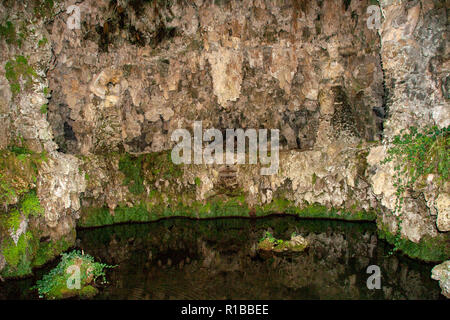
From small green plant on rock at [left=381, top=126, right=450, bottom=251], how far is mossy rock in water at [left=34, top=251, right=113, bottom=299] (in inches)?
345

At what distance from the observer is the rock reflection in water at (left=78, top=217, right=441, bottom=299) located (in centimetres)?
829

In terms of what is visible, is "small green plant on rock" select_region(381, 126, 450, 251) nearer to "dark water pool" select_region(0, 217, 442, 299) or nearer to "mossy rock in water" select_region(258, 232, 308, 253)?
"dark water pool" select_region(0, 217, 442, 299)

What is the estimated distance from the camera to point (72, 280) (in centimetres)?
846

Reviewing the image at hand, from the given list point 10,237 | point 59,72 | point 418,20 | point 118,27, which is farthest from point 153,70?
point 418,20

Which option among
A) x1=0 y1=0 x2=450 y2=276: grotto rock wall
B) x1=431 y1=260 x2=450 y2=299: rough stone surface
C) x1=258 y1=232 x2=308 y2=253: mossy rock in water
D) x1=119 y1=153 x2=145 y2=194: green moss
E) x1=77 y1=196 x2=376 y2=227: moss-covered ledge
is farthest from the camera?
x1=119 y1=153 x2=145 y2=194: green moss

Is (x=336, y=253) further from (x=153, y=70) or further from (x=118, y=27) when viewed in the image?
(x=118, y=27)

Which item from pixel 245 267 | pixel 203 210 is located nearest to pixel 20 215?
pixel 245 267

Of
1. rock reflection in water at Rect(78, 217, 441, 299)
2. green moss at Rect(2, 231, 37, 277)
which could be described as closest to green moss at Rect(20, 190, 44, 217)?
green moss at Rect(2, 231, 37, 277)

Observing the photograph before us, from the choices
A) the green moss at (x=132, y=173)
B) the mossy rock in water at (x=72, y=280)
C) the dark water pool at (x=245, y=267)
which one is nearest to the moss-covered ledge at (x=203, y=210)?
the green moss at (x=132, y=173)

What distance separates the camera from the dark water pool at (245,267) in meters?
8.29

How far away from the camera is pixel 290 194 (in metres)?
18.4

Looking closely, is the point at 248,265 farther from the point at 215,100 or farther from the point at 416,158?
the point at 215,100

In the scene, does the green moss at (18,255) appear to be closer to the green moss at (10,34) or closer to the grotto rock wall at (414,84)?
the green moss at (10,34)
